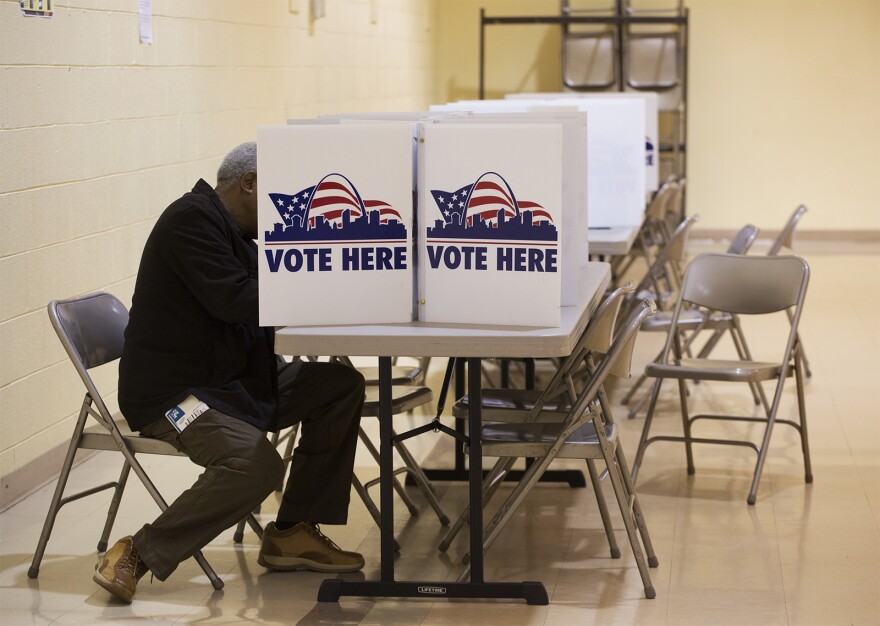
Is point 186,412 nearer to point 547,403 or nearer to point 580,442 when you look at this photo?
point 580,442

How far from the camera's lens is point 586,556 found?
11.0ft

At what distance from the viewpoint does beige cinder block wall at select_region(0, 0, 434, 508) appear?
12.7ft

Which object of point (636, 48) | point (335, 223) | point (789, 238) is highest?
point (636, 48)

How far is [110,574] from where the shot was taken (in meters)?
2.98

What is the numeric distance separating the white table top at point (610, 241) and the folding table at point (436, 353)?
1.54m

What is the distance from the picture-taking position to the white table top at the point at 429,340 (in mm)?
2699

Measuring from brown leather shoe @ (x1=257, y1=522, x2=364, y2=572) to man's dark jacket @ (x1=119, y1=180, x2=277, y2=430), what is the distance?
31 cm

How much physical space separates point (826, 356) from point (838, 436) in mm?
1614

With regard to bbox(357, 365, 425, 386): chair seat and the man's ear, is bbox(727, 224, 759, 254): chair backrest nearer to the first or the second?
bbox(357, 365, 425, 386): chair seat

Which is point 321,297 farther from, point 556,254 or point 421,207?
point 556,254

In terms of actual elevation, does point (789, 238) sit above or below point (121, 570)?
above

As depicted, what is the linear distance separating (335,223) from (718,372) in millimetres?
1665

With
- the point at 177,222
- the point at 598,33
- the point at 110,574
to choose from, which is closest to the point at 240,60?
the point at 177,222

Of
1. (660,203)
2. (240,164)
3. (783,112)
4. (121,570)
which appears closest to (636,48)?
(783,112)
